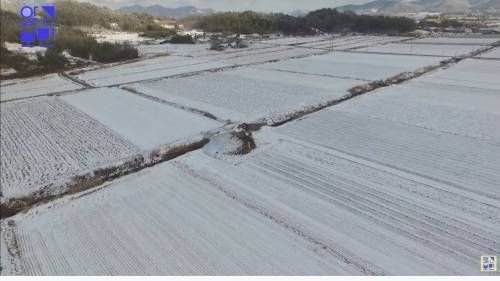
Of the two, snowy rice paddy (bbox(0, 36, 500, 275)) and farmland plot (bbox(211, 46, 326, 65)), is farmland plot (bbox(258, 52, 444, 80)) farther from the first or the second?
snowy rice paddy (bbox(0, 36, 500, 275))

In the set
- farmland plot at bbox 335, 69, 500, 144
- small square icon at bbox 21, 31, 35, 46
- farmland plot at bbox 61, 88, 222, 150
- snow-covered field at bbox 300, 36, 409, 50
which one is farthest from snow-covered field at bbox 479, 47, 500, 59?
small square icon at bbox 21, 31, 35, 46

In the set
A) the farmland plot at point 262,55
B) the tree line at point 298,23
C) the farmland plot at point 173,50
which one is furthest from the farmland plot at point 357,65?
the tree line at point 298,23

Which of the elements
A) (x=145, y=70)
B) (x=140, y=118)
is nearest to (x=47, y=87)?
(x=140, y=118)

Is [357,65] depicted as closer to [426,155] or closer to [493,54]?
[493,54]

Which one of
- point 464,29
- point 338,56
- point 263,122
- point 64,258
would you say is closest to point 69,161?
point 64,258

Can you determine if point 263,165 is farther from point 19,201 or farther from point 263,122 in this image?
point 19,201

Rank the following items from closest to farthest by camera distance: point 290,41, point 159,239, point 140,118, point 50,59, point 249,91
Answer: point 159,239 < point 50,59 < point 140,118 < point 249,91 < point 290,41
